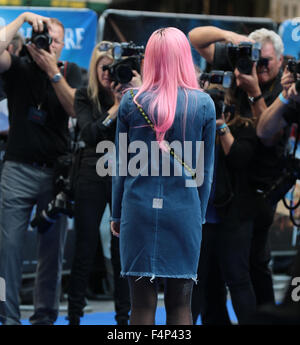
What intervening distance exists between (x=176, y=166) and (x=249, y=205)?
45.6 inches

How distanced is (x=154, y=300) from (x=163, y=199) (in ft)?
1.63

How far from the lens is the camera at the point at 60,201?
4535 millimetres

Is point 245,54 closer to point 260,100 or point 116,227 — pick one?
point 260,100

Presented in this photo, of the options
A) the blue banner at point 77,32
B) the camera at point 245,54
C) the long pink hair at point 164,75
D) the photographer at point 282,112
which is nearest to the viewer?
the long pink hair at point 164,75

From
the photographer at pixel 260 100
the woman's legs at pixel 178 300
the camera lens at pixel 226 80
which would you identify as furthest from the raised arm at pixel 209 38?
the woman's legs at pixel 178 300

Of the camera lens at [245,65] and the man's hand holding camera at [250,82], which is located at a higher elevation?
the camera lens at [245,65]

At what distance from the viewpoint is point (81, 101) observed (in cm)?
464

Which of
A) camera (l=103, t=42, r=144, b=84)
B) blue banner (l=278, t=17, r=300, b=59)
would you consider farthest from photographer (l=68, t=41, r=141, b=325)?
blue banner (l=278, t=17, r=300, b=59)

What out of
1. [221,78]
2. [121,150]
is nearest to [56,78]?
[221,78]

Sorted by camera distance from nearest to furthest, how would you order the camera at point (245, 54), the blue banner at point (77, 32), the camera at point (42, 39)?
the camera at point (245, 54) → the camera at point (42, 39) → the blue banner at point (77, 32)

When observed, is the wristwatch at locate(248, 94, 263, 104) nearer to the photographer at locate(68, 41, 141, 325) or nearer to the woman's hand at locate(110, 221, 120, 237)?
the photographer at locate(68, 41, 141, 325)

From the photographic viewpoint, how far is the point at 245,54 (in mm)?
4285

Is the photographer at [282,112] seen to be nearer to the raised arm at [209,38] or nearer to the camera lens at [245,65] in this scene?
the camera lens at [245,65]

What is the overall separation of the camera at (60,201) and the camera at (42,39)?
753 mm
